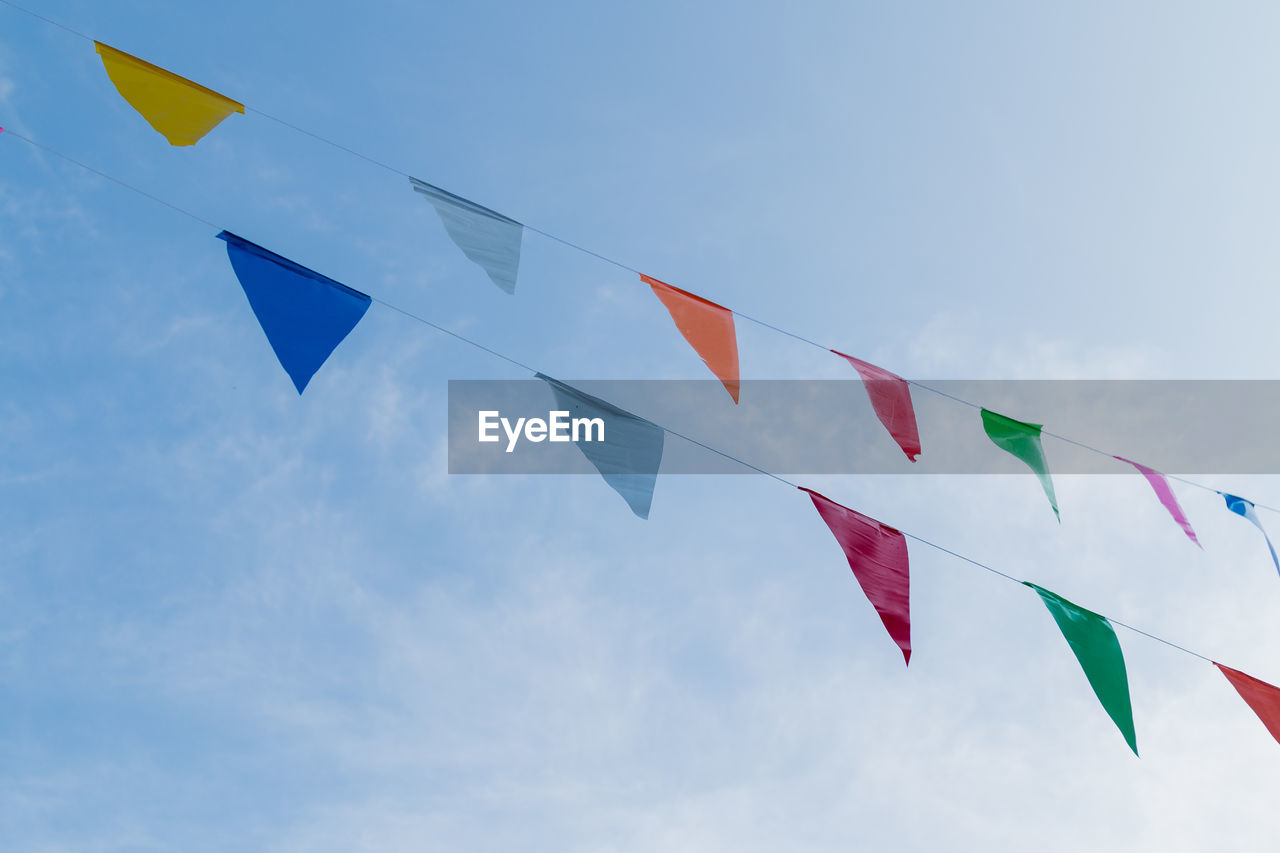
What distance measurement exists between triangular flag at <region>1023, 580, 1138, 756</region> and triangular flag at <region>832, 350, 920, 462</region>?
1.50 meters

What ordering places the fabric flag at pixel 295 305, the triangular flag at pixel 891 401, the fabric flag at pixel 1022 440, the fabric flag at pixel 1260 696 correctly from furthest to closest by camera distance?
the fabric flag at pixel 1022 440, the triangular flag at pixel 891 401, the fabric flag at pixel 1260 696, the fabric flag at pixel 295 305

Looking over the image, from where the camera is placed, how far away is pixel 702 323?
629cm

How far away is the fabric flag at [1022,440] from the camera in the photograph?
23.4 ft

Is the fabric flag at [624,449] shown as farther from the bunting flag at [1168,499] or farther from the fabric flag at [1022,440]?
the bunting flag at [1168,499]

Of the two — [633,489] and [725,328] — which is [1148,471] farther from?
[633,489]

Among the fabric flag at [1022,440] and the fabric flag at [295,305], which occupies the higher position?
the fabric flag at [295,305]

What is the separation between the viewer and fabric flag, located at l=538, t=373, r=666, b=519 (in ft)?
18.5

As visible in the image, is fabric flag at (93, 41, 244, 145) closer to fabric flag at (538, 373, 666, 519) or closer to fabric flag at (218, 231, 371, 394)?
fabric flag at (218, 231, 371, 394)

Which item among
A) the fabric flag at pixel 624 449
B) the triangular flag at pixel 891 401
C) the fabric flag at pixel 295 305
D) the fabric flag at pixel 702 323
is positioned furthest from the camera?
the triangular flag at pixel 891 401

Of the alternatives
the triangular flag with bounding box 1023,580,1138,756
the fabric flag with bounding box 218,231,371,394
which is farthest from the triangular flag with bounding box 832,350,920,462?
the fabric flag with bounding box 218,231,371,394

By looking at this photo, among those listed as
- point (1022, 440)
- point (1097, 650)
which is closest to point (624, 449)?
point (1097, 650)

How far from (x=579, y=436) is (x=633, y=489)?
434mm

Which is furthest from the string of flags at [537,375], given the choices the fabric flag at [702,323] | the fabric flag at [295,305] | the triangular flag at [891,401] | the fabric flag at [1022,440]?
the fabric flag at [1022,440]

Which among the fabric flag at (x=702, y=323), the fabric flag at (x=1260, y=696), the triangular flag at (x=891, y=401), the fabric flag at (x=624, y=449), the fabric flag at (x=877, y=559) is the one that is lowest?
the fabric flag at (x=1260, y=696)
